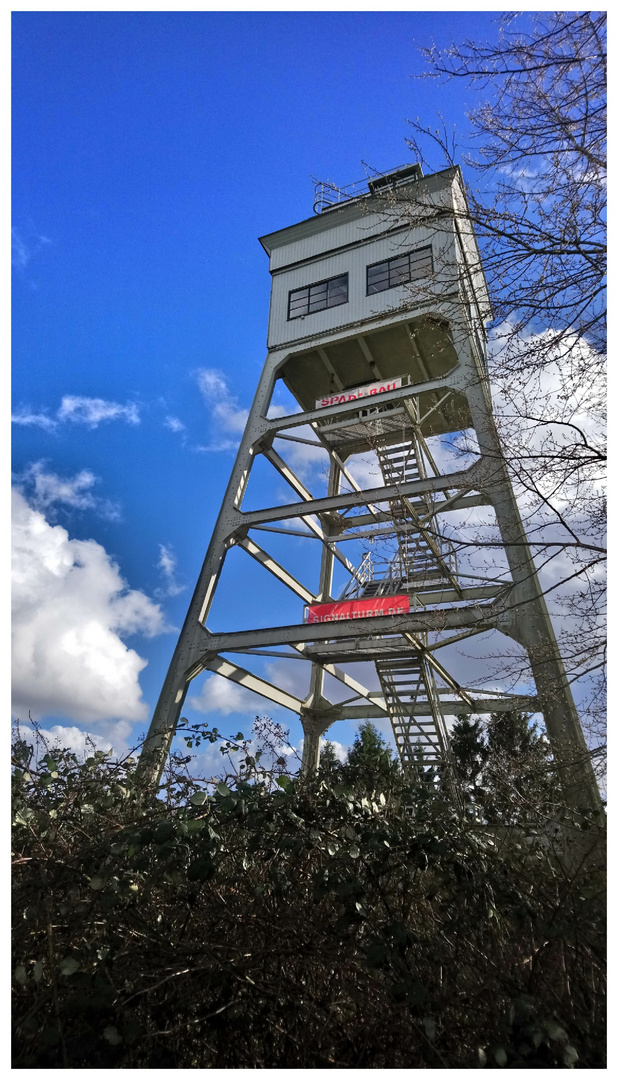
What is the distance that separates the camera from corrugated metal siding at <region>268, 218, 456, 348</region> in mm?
13766

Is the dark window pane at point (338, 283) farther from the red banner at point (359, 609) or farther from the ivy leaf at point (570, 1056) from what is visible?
the ivy leaf at point (570, 1056)

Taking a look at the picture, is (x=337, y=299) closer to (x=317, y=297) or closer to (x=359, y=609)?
(x=317, y=297)

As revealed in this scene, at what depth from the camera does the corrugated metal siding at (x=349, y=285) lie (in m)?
13.8

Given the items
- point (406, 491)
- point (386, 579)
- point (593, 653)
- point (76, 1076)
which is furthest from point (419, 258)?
point (76, 1076)

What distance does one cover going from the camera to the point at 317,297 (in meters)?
15.0

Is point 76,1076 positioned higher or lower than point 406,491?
lower

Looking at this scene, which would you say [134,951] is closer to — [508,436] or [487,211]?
[508,436]

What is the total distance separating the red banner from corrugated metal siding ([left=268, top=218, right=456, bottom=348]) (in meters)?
6.57

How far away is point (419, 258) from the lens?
13.7 meters

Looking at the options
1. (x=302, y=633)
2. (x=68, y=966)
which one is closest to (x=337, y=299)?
(x=302, y=633)

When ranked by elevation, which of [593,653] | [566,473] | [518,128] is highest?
[518,128]

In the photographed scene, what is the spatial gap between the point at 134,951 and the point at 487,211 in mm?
4752

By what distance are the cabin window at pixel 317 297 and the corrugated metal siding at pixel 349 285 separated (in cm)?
13

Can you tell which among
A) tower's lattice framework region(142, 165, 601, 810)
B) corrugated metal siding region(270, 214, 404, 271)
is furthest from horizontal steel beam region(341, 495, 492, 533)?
corrugated metal siding region(270, 214, 404, 271)
